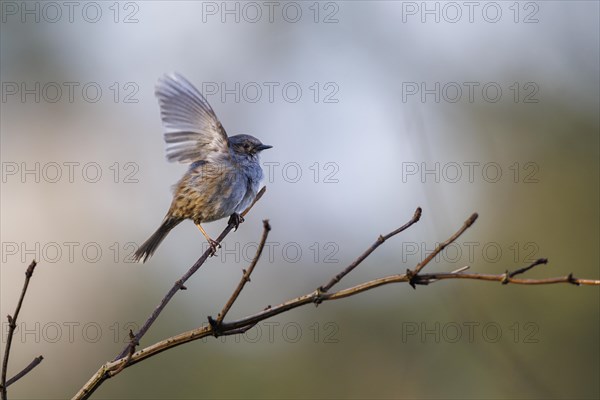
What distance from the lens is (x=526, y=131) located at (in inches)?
477

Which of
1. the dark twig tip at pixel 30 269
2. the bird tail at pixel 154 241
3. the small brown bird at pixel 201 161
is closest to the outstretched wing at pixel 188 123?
the small brown bird at pixel 201 161

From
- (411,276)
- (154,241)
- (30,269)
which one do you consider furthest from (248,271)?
(154,241)

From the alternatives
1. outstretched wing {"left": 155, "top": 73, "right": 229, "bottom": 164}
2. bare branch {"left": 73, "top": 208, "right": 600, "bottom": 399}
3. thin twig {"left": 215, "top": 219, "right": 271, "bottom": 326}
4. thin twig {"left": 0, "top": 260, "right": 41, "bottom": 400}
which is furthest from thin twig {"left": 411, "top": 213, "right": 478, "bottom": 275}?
outstretched wing {"left": 155, "top": 73, "right": 229, "bottom": 164}

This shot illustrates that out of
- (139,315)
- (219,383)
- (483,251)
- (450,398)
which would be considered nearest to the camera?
(450,398)

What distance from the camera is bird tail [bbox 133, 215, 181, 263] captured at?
5.05 metres

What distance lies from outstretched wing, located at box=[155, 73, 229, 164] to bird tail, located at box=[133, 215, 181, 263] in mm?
673

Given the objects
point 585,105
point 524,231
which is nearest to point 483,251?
point 524,231

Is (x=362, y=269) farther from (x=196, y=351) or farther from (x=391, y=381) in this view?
(x=196, y=351)

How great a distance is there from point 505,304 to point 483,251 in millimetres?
1503

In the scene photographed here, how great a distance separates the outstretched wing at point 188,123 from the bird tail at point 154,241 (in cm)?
67

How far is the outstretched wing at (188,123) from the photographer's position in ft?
14.1

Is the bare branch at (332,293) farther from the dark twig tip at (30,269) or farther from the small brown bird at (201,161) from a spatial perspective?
the small brown bird at (201,161)

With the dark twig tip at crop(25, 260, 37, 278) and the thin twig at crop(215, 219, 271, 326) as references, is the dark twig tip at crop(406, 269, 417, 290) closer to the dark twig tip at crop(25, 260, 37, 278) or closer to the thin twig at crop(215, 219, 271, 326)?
the thin twig at crop(215, 219, 271, 326)

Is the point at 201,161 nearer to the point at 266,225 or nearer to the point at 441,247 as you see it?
the point at 266,225
